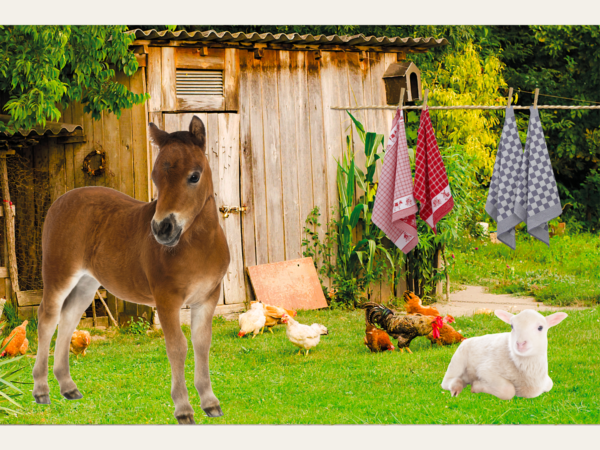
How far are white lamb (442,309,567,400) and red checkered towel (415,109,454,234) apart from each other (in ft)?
2.55

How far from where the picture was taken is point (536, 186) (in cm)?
396

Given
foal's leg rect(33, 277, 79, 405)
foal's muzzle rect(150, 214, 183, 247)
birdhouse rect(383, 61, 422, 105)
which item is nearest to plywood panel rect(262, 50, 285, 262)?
birdhouse rect(383, 61, 422, 105)

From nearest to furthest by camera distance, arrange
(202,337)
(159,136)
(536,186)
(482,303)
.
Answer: (159,136)
(202,337)
(536,186)
(482,303)

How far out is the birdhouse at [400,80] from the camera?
→ 22.1ft

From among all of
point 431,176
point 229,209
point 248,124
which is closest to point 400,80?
point 248,124

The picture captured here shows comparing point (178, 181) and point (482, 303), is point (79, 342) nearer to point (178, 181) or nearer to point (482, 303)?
point (178, 181)

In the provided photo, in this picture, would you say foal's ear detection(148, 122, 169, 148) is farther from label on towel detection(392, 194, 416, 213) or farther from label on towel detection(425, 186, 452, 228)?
label on towel detection(425, 186, 452, 228)

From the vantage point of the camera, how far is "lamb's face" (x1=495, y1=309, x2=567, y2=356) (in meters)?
3.54

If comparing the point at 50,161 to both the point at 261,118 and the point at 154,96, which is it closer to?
the point at 154,96

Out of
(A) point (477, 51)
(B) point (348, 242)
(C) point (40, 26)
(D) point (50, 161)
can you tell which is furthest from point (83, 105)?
(A) point (477, 51)

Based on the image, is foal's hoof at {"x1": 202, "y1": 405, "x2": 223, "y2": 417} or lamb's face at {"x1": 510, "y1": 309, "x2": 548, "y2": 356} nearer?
foal's hoof at {"x1": 202, "y1": 405, "x2": 223, "y2": 417}

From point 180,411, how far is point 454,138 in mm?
8100

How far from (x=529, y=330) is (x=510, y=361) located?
0.79 ft

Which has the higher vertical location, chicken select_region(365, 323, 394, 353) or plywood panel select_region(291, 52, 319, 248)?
plywood panel select_region(291, 52, 319, 248)
